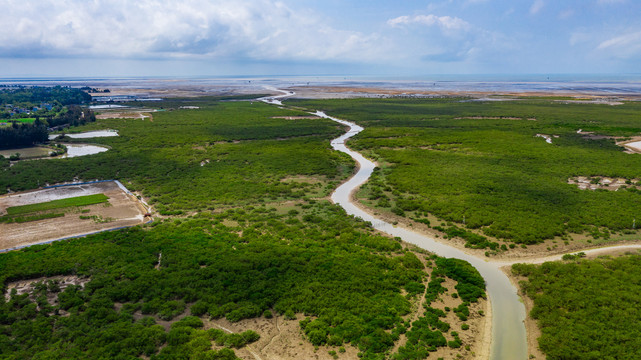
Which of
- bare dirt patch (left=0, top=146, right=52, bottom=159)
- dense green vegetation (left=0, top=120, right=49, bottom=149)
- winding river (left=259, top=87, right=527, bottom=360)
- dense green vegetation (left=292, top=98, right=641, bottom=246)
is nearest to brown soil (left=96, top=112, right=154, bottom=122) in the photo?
dense green vegetation (left=0, top=120, right=49, bottom=149)

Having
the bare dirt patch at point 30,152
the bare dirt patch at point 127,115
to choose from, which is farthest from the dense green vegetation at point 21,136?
the bare dirt patch at point 127,115

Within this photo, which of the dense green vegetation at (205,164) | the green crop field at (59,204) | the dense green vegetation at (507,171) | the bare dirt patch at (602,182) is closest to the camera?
the dense green vegetation at (507,171)

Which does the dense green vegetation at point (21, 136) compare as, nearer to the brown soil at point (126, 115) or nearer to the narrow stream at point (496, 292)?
the brown soil at point (126, 115)

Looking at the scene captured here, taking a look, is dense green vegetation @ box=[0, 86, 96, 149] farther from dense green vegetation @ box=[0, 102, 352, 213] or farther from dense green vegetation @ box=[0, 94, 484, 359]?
dense green vegetation @ box=[0, 94, 484, 359]

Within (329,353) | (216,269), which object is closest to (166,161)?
(216,269)

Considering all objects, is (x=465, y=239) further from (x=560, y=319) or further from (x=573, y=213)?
(x=573, y=213)

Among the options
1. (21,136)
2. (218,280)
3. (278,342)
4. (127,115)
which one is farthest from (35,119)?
(278,342)
